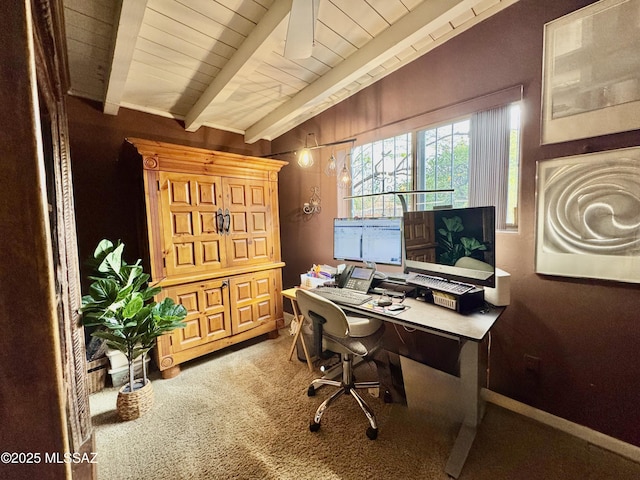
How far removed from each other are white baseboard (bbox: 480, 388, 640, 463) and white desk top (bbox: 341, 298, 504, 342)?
71 cm

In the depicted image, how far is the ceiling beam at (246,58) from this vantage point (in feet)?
4.81

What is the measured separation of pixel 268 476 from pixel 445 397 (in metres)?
1.15

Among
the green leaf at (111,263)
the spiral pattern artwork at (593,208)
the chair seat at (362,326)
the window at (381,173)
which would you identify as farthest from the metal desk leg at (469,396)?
the green leaf at (111,263)

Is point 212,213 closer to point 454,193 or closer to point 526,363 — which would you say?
point 454,193

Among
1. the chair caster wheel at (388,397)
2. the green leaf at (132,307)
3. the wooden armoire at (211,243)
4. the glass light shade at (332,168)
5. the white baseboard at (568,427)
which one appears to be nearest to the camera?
the white baseboard at (568,427)

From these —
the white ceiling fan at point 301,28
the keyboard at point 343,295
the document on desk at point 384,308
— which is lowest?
the document on desk at point 384,308

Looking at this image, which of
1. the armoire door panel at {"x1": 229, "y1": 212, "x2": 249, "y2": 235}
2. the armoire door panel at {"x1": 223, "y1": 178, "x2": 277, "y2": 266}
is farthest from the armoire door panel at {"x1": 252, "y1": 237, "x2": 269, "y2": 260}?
the armoire door panel at {"x1": 229, "y1": 212, "x2": 249, "y2": 235}

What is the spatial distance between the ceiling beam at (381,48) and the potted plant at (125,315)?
→ 6.18 ft

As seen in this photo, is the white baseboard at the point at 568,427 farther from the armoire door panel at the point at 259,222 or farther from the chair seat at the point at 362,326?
the armoire door panel at the point at 259,222

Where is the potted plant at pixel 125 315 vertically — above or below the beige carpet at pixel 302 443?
above

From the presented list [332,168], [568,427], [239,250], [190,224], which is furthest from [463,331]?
[190,224]

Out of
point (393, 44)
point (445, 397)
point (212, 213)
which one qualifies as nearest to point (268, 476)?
point (445, 397)

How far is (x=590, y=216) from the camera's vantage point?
1.46 m

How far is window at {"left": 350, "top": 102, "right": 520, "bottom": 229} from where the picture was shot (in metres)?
1.76
